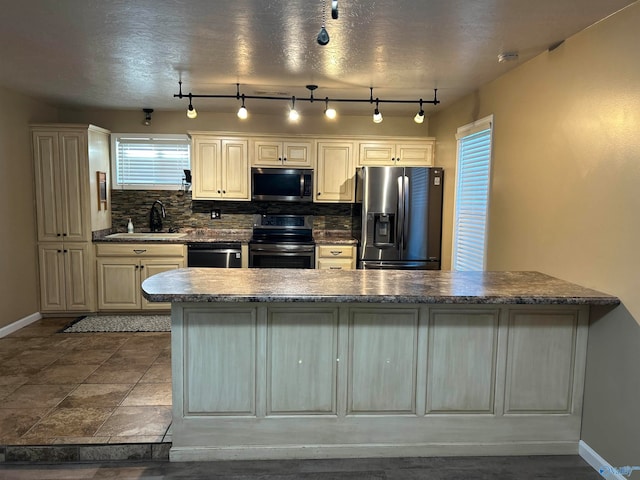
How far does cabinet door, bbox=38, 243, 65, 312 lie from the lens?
4621 millimetres

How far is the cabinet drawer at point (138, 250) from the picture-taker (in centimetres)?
471

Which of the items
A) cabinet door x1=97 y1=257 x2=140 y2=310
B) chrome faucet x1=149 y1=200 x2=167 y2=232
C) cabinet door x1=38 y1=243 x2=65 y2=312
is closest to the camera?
cabinet door x1=38 y1=243 x2=65 y2=312

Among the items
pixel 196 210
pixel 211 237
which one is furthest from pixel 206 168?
pixel 211 237

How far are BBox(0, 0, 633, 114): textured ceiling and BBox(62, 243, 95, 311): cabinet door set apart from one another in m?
1.64

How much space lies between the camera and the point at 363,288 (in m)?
2.35

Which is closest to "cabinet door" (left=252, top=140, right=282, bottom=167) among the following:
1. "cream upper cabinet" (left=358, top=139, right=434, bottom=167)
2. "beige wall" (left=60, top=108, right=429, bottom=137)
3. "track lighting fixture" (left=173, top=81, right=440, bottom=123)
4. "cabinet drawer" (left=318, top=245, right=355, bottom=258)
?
"beige wall" (left=60, top=108, right=429, bottom=137)

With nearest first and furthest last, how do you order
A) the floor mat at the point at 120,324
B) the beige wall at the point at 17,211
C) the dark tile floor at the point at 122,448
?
the dark tile floor at the point at 122,448, the beige wall at the point at 17,211, the floor mat at the point at 120,324

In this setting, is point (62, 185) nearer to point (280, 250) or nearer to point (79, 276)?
point (79, 276)

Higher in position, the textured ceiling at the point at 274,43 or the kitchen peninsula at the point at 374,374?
the textured ceiling at the point at 274,43

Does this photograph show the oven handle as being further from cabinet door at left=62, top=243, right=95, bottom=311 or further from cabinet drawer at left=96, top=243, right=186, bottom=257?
cabinet door at left=62, top=243, right=95, bottom=311

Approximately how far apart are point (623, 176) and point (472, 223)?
6.08 feet

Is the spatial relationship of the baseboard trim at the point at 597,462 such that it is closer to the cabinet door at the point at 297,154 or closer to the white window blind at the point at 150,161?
the cabinet door at the point at 297,154

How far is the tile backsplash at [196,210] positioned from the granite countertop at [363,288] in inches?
101

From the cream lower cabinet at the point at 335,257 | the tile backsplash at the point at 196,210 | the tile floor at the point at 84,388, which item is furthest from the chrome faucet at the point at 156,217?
the cream lower cabinet at the point at 335,257
